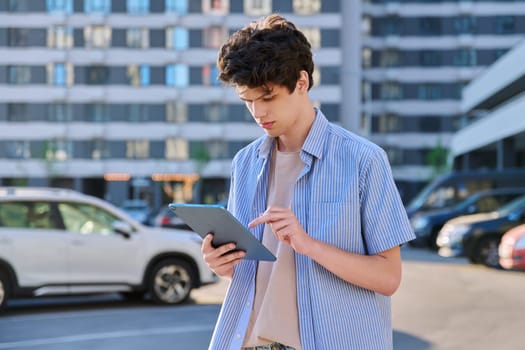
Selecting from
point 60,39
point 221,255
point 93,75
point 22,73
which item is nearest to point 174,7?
point 93,75

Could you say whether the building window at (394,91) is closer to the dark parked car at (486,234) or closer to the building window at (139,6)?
the building window at (139,6)

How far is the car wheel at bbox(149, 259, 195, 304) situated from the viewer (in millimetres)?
12094

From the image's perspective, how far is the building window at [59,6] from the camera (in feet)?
222

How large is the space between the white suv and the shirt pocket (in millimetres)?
9298

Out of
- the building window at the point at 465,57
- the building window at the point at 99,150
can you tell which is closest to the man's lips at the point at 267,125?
the building window at the point at 99,150

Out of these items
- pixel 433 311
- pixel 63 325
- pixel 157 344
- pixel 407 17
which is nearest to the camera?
pixel 157 344

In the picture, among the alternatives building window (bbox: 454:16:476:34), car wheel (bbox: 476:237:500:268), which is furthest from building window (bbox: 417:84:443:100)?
car wheel (bbox: 476:237:500:268)

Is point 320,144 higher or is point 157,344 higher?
point 320,144

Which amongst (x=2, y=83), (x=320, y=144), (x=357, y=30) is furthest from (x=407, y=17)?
(x=320, y=144)

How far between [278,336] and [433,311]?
9.12 m

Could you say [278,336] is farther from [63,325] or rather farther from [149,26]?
[149,26]

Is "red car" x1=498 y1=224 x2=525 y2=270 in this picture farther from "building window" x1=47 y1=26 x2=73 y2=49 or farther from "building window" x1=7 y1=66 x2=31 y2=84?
"building window" x1=7 y1=66 x2=31 y2=84

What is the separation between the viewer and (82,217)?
11820 mm

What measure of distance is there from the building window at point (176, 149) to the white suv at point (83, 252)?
56865 mm
